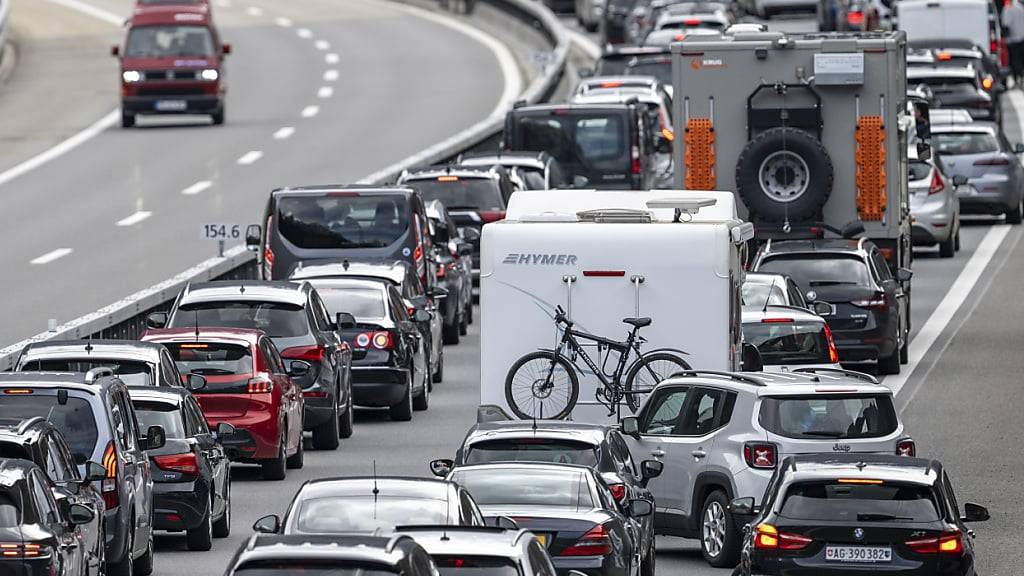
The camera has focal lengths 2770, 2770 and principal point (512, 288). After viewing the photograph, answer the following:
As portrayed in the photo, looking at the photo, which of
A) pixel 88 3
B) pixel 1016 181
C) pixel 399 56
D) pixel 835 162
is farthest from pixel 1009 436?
→ pixel 88 3

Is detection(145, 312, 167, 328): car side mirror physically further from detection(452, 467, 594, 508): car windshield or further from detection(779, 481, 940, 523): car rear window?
detection(779, 481, 940, 523): car rear window

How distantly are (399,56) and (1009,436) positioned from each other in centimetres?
4696

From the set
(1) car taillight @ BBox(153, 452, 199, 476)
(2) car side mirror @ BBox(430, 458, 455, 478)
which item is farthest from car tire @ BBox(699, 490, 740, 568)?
(1) car taillight @ BBox(153, 452, 199, 476)

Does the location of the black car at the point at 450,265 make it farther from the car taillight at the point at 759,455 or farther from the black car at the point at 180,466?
the car taillight at the point at 759,455

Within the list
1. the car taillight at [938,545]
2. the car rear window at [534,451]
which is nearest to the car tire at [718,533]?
the car rear window at [534,451]

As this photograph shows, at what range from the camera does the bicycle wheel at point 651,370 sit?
2183 centimetres

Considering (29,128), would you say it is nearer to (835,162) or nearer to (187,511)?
(835,162)

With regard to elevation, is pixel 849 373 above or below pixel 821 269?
above

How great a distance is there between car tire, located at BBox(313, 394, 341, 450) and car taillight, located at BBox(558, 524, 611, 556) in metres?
9.92

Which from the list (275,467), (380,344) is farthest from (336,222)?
(275,467)

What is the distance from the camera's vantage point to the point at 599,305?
2219cm

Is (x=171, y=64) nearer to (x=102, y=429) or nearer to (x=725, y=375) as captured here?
(x=725, y=375)

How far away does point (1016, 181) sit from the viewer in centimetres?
4500

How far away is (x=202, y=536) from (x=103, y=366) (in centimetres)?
199
